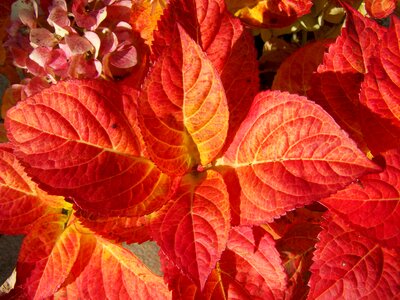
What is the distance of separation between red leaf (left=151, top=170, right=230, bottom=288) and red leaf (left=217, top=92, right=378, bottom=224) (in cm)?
4

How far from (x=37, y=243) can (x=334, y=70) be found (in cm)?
54

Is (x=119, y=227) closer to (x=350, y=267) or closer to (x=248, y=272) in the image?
(x=248, y=272)

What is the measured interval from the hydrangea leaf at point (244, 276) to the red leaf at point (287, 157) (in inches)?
4.0

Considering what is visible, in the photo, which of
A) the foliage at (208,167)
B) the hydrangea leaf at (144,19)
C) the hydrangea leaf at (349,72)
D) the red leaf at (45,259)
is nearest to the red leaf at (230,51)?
the foliage at (208,167)

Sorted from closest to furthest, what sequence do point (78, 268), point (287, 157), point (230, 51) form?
point (287, 157)
point (230, 51)
point (78, 268)

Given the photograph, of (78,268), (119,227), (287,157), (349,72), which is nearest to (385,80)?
(349,72)

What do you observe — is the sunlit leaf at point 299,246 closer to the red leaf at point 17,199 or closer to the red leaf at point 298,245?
the red leaf at point 298,245

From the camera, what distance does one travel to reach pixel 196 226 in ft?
2.15

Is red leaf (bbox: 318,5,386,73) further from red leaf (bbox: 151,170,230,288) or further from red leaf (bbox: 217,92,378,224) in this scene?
red leaf (bbox: 151,170,230,288)

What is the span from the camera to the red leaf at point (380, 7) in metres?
0.95

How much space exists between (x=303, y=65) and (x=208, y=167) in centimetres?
29

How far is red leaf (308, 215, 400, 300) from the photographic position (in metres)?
0.66

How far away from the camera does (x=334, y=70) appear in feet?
2.43

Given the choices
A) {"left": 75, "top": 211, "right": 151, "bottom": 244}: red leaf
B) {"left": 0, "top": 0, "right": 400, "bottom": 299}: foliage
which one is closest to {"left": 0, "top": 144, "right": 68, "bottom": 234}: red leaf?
{"left": 0, "top": 0, "right": 400, "bottom": 299}: foliage
